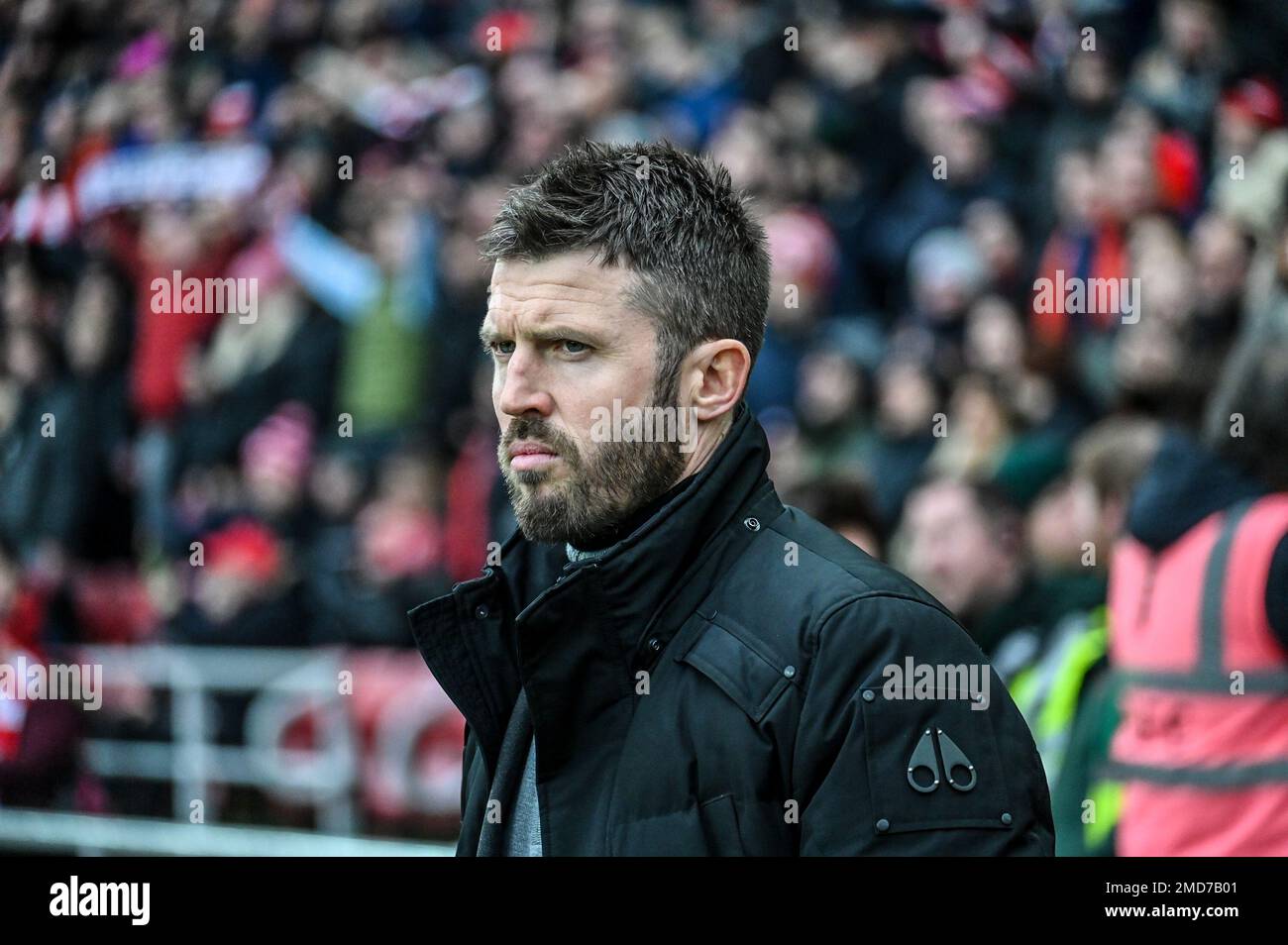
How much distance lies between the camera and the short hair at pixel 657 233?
2107mm

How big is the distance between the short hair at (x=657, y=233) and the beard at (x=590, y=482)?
0.10 meters

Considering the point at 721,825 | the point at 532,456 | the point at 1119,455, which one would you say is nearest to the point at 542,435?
the point at 532,456

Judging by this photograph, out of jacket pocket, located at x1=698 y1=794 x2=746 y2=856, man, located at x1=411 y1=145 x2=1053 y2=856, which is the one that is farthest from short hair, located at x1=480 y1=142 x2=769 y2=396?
jacket pocket, located at x1=698 y1=794 x2=746 y2=856

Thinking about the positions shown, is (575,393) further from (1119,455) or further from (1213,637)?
(1119,455)

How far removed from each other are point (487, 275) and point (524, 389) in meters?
4.35

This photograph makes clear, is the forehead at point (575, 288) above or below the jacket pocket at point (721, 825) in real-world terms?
above

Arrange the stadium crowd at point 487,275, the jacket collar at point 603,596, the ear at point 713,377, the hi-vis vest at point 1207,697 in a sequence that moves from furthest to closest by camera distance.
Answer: the stadium crowd at point 487,275 < the hi-vis vest at point 1207,697 < the ear at point 713,377 < the jacket collar at point 603,596

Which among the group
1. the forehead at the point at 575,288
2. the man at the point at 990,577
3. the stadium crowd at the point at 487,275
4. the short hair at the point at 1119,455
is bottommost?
the man at the point at 990,577

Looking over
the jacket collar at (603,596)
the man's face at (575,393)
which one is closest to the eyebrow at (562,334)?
the man's face at (575,393)

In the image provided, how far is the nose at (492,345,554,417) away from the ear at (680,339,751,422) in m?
0.18

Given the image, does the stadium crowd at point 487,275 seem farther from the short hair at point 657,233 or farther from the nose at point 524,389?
the nose at point 524,389
